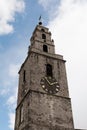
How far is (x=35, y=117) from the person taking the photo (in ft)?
84.5

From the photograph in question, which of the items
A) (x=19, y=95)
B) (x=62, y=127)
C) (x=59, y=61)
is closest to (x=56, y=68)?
(x=59, y=61)

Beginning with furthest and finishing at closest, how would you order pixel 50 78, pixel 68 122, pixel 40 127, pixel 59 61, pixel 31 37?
1. pixel 31 37
2. pixel 59 61
3. pixel 50 78
4. pixel 68 122
5. pixel 40 127

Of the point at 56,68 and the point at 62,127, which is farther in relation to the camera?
the point at 56,68

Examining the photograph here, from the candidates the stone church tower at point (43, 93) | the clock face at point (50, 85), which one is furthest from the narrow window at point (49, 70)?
the clock face at point (50, 85)

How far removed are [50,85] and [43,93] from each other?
5.98 ft

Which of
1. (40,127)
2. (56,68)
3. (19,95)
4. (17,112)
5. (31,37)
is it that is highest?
(31,37)

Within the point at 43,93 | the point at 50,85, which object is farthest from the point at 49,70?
the point at 43,93

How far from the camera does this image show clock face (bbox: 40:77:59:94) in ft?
94.5

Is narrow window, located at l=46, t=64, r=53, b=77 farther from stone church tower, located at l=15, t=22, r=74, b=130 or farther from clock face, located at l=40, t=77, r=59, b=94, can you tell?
clock face, located at l=40, t=77, r=59, b=94

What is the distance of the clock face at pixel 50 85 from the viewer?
28.8 m

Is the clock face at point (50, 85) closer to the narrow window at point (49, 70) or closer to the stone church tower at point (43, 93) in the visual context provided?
the stone church tower at point (43, 93)

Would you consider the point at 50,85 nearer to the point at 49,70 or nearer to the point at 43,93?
the point at 43,93

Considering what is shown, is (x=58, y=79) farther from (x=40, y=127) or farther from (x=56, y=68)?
(x=40, y=127)

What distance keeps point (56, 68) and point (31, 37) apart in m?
8.89
